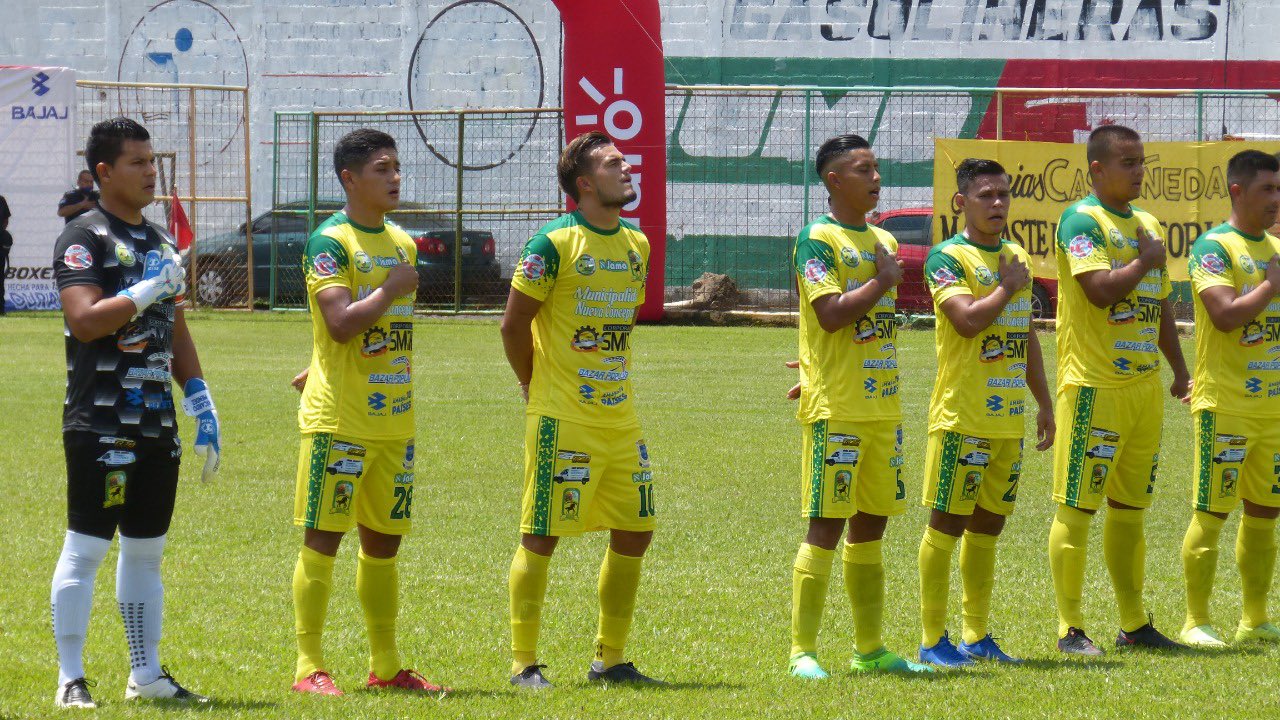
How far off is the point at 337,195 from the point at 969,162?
63.0ft

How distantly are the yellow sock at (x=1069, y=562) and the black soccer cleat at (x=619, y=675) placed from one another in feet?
6.13

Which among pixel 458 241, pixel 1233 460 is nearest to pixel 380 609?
pixel 1233 460

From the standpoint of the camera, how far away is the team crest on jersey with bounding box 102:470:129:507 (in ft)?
16.9

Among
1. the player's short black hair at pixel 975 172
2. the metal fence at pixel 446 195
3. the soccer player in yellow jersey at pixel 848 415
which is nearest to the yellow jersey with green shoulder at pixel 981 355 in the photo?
the player's short black hair at pixel 975 172

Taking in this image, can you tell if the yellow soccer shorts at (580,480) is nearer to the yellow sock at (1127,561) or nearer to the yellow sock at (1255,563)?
the yellow sock at (1127,561)

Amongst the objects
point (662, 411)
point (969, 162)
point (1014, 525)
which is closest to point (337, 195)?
point (662, 411)

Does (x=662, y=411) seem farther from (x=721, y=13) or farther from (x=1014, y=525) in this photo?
(x=721, y=13)

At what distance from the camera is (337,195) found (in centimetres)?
2431

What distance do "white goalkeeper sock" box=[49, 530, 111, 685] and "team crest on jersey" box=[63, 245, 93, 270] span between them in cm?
93

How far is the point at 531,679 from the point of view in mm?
5637

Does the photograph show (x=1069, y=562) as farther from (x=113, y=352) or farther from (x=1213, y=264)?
(x=113, y=352)

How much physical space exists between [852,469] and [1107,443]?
1316 millimetres

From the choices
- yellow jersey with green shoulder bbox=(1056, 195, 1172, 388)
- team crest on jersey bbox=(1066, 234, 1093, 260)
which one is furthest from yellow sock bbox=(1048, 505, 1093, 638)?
team crest on jersey bbox=(1066, 234, 1093, 260)

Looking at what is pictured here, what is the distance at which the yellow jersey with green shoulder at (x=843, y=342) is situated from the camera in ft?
19.1
